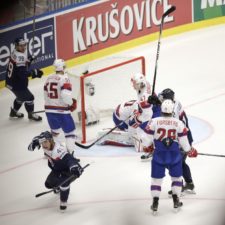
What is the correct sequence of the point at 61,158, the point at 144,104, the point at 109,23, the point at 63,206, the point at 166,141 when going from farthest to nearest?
the point at 109,23
the point at 144,104
the point at 63,206
the point at 61,158
the point at 166,141

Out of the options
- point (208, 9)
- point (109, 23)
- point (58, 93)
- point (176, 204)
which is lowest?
point (176, 204)

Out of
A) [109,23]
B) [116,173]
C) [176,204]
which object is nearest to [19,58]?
[116,173]

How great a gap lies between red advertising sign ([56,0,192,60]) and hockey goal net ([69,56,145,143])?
48.1 inches

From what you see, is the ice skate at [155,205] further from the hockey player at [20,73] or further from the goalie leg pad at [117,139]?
the hockey player at [20,73]

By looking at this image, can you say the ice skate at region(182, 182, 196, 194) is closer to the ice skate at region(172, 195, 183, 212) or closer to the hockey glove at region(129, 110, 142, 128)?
the ice skate at region(172, 195, 183, 212)

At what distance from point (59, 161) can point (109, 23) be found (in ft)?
10.9

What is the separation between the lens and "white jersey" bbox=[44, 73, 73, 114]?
3.58 metres

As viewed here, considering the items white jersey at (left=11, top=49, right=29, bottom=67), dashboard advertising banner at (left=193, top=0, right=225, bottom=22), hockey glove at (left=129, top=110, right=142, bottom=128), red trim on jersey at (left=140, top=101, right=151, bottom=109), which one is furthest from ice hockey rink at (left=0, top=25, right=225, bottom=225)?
dashboard advertising banner at (left=193, top=0, right=225, bottom=22)

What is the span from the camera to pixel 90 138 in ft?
14.1

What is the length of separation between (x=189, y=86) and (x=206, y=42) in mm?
1207

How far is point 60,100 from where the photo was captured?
3.62 m

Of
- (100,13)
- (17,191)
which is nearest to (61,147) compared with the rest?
(17,191)

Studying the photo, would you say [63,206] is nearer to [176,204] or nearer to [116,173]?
[176,204]

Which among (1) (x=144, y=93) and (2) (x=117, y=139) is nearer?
(1) (x=144, y=93)
